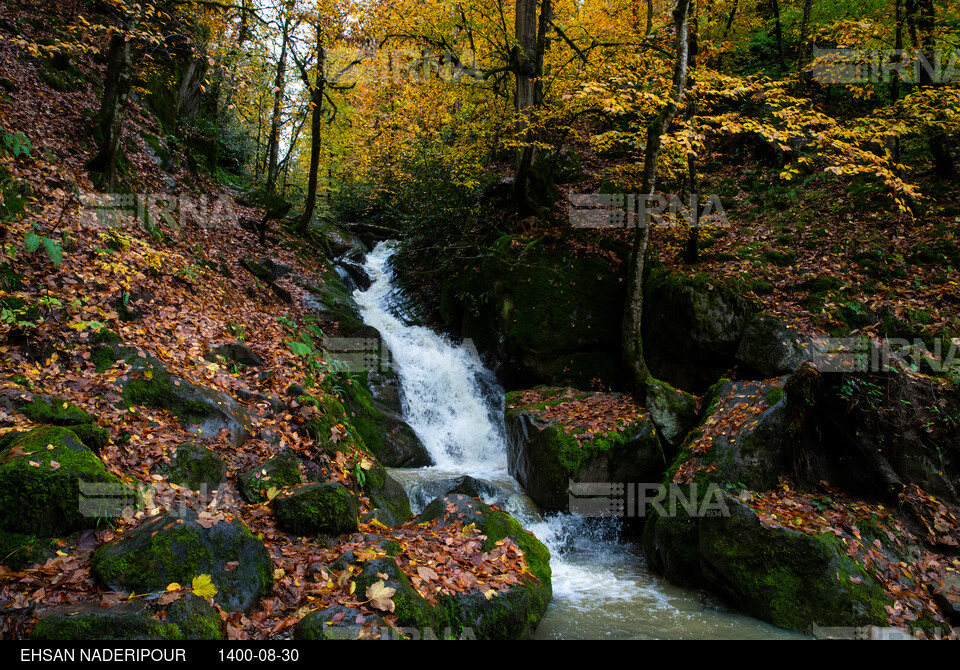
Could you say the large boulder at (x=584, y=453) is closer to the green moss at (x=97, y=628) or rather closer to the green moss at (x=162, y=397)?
the green moss at (x=162, y=397)

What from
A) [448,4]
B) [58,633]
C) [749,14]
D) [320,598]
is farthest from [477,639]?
[749,14]

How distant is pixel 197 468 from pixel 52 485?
1.49 meters

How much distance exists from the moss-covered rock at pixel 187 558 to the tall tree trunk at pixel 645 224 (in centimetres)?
721

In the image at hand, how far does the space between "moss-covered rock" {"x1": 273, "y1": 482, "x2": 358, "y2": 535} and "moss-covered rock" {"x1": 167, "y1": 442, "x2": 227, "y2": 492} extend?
0.68 m

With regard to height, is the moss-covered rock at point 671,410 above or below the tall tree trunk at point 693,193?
below

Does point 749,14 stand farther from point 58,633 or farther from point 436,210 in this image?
point 58,633

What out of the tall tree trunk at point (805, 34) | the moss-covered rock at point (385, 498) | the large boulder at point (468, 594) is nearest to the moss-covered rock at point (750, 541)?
the large boulder at point (468, 594)

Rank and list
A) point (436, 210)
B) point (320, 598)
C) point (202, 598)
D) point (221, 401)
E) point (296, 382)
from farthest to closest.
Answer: point (436, 210) → point (296, 382) → point (221, 401) → point (320, 598) → point (202, 598)

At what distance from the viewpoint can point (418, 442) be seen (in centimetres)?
1042

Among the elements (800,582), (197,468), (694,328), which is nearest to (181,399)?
(197,468)

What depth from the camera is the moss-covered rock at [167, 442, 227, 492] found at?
4.84 m

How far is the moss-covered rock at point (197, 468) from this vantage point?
484 cm

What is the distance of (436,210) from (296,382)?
880cm

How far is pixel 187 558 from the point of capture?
3.55 meters
